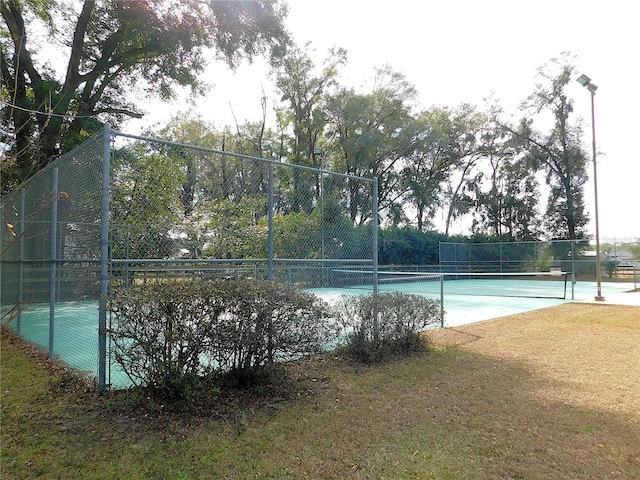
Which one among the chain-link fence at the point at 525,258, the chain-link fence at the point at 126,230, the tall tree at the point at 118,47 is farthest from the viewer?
the chain-link fence at the point at 525,258

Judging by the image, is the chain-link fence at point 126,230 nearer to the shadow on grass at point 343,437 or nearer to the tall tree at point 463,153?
the shadow on grass at point 343,437

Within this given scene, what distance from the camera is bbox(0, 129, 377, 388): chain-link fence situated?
3.85 metres

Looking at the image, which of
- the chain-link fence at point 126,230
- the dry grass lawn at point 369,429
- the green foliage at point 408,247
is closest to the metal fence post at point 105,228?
the chain-link fence at point 126,230

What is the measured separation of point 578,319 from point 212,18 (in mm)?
14402

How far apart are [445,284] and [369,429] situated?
17043mm

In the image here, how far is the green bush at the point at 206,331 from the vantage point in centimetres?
319

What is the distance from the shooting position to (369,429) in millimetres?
3096

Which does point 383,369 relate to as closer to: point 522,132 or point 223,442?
point 223,442

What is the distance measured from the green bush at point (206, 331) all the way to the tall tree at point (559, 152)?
3103 cm

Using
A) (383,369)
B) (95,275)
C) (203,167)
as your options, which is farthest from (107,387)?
(383,369)

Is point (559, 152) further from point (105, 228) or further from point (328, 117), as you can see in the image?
point (105, 228)

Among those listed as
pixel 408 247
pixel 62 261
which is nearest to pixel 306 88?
pixel 408 247

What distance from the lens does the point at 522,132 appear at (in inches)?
1190

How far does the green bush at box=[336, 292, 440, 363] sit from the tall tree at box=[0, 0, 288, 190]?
11.0 metres
